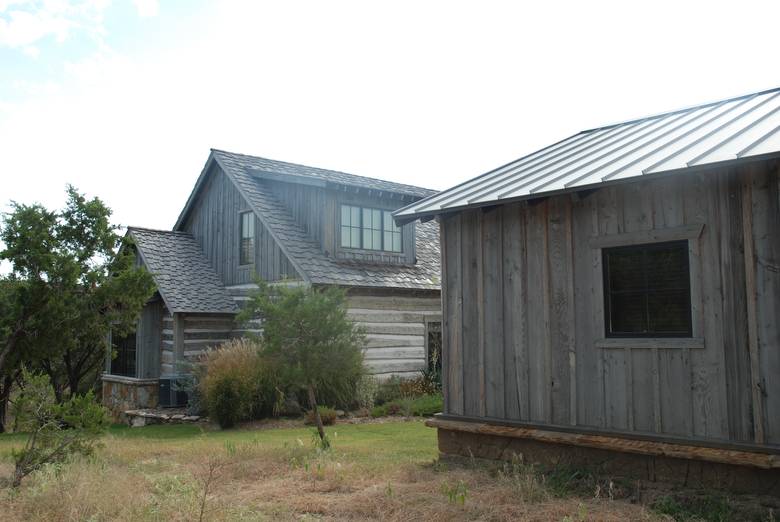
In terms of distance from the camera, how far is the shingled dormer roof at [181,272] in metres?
19.2

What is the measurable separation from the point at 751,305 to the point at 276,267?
45.1 feet

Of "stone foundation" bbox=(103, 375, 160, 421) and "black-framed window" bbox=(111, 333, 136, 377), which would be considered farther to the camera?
"black-framed window" bbox=(111, 333, 136, 377)

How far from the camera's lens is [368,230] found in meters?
20.0

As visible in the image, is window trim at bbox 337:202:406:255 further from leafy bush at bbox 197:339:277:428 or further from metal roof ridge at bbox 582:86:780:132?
metal roof ridge at bbox 582:86:780:132

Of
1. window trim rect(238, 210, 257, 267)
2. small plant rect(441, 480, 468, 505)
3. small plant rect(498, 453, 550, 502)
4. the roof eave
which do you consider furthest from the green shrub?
small plant rect(441, 480, 468, 505)

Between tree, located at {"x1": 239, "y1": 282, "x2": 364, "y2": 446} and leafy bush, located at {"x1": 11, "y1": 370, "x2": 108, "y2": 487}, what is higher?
tree, located at {"x1": 239, "y1": 282, "x2": 364, "y2": 446}

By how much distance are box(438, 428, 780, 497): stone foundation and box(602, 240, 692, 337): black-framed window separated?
1.37m

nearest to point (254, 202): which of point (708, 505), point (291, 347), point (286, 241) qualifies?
point (286, 241)

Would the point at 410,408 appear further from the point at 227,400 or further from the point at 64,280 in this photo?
the point at 64,280

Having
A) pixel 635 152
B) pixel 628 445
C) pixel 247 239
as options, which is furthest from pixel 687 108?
pixel 247 239

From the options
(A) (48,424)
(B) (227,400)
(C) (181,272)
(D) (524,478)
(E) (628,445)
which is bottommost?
(D) (524,478)

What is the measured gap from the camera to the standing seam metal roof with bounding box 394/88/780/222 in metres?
7.36

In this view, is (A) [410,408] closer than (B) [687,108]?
No

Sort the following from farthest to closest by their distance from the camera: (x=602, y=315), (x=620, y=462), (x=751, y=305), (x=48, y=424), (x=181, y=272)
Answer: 1. (x=181, y=272)
2. (x=48, y=424)
3. (x=602, y=315)
4. (x=620, y=462)
5. (x=751, y=305)
